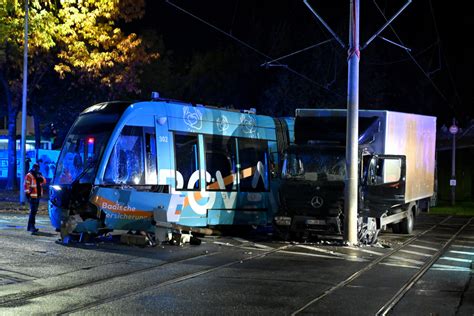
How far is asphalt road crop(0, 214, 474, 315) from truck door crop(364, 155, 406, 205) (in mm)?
1274

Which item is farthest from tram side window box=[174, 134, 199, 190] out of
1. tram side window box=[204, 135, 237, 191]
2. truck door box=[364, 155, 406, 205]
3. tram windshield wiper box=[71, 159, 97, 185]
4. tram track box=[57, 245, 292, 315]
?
truck door box=[364, 155, 406, 205]

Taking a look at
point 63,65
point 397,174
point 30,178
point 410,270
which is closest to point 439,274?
point 410,270

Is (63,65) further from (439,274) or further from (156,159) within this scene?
(439,274)

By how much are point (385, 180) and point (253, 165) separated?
3730mm

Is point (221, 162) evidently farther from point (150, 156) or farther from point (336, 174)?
point (336, 174)

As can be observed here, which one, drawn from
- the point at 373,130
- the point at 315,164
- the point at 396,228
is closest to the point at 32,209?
the point at 315,164

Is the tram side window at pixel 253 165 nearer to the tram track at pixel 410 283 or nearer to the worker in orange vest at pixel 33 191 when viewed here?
the tram track at pixel 410 283

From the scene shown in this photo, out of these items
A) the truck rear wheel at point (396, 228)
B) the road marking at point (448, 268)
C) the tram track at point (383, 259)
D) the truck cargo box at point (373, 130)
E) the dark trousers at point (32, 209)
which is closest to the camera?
the tram track at point (383, 259)

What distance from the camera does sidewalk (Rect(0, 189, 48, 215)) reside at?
23.6 metres

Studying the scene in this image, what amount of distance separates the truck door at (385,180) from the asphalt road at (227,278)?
1274 mm

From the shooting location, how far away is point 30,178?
1666 centimetres

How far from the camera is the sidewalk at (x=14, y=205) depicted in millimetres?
23578

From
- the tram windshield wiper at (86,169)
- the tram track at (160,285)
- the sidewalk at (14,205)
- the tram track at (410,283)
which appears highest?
the tram windshield wiper at (86,169)

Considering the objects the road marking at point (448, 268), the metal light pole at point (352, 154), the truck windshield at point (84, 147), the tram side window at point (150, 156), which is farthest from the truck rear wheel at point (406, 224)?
the truck windshield at point (84, 147)
